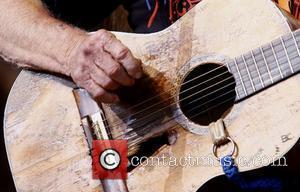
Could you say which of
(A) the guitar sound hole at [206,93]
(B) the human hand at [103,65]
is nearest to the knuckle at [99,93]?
(B) the human hand at [103,65]

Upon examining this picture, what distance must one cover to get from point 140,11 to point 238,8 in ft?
1.19

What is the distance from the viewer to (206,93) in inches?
39.7

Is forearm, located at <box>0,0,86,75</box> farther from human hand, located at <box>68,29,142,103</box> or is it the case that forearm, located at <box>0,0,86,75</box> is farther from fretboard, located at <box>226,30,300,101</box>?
fretboard, located at <box>226,30,300,101</box>

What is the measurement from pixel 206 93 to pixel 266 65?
0.46 ft

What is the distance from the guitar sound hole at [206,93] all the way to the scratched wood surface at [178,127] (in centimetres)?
3

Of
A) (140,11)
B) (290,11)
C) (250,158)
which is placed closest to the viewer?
(250,158)

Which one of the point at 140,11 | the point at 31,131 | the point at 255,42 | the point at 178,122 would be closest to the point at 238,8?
the point at 255,42

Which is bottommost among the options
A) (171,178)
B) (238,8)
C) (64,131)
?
(171,178)

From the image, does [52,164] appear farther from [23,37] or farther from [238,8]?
[238,8]

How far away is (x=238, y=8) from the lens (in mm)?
963

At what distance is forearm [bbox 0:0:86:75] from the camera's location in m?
1.08

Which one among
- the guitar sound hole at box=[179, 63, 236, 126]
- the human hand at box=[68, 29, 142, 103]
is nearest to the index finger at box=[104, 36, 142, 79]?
the human hand at box=[68, 29, 142, 103]

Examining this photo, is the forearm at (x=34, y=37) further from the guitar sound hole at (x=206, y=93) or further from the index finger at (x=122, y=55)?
the guitar sound hole at (x=206, y=93)

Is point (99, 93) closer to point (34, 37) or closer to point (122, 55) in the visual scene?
point (122, 55)
